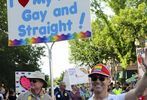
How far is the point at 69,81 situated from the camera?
18641 mm

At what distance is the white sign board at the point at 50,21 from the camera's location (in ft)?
32.6

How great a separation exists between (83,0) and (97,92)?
532cm

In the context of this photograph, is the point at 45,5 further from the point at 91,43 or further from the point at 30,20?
the point at 91,43

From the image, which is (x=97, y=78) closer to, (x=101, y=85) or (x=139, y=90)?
(x=101, y=85)

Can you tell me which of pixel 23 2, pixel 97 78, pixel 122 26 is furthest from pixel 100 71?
pixel 122 26

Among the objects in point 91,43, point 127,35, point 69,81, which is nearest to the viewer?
point 69,81

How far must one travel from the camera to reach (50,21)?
395 inches

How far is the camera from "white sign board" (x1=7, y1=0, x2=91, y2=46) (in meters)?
9.93

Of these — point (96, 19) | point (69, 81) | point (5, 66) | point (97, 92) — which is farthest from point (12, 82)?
point (97, 92)

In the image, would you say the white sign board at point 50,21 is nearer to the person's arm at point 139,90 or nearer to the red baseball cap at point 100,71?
the red baseball cap at point 100,71

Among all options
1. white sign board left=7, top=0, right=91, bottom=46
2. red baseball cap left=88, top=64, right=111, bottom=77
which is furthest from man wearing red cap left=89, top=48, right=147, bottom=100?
white sign board left=7, top=0, right=91, bottom=46

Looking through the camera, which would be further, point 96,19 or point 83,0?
point 96,19

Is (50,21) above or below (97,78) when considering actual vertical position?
above

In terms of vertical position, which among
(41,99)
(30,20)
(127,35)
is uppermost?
(127,35)
